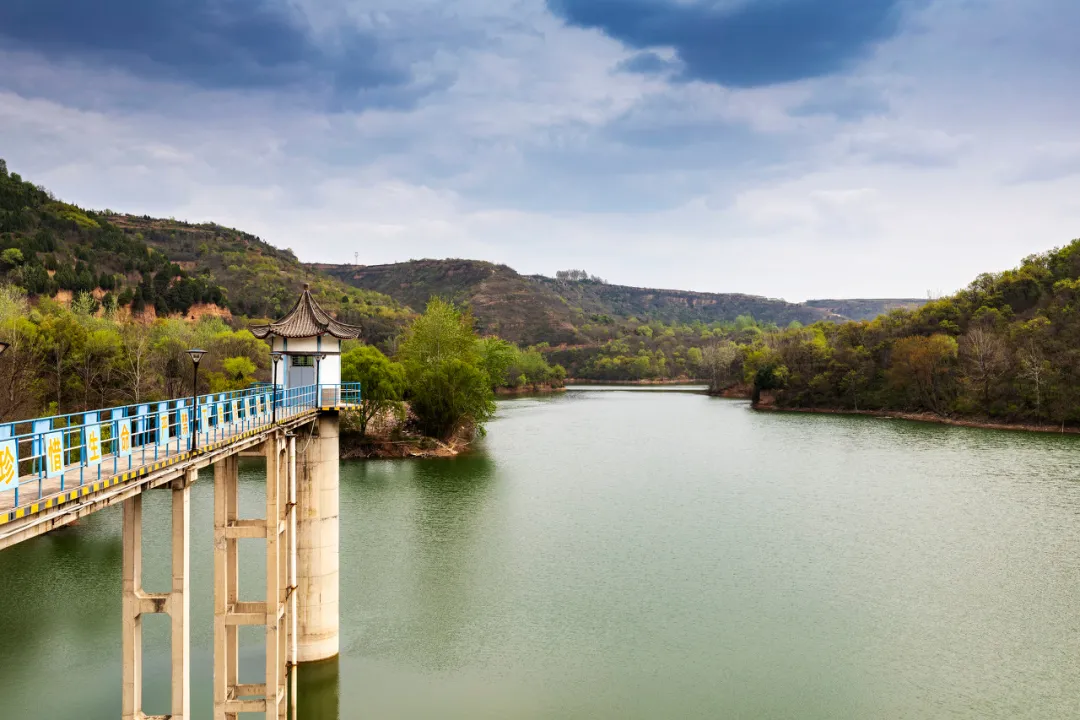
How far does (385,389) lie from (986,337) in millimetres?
62212

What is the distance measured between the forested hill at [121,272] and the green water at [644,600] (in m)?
47.3

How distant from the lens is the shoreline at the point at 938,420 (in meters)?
63.8

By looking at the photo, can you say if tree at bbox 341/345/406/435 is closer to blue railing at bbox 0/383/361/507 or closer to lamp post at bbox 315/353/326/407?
lamp post at bbox 315/353/326/407

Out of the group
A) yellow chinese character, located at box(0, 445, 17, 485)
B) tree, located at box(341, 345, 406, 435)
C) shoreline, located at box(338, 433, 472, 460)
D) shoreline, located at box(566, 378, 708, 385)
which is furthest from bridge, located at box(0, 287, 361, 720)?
shoreline, located at box(566, 378, 708, 385)

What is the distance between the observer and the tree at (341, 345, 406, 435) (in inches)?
1993

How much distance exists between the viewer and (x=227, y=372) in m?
55.0

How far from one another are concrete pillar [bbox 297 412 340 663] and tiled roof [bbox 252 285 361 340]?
2.27 metres

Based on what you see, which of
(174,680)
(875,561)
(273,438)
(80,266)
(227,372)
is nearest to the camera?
(174,680)

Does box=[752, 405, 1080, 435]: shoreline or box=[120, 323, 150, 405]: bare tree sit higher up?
box=[120, 323, 150, 405]: bare tree

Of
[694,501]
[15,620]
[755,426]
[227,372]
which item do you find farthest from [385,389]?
[755,426]

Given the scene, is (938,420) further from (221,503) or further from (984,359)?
(221,503)

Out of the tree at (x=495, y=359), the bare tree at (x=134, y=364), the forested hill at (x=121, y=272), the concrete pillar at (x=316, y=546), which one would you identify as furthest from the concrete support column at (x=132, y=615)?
the forested hill at (x=121, y=272)

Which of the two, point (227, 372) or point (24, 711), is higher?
point (227, 372)

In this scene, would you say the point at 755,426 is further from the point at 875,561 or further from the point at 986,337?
the point at 875,561
